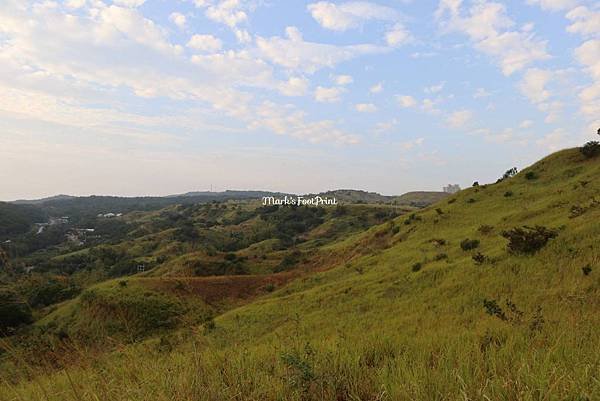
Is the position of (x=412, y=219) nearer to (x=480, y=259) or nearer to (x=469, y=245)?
(x=469, y=245)

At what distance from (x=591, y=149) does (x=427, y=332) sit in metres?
40.2

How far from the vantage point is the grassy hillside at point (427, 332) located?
3838 millimetres

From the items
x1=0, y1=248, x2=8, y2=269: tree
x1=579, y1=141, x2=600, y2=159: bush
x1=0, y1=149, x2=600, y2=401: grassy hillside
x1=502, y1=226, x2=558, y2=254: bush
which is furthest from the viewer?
x1=579, y1=141, x2=600, y2=159: bush

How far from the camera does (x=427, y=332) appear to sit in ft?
25.3

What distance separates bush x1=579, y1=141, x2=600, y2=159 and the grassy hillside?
0.56 metres

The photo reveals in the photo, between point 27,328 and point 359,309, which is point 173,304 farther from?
point 359,309

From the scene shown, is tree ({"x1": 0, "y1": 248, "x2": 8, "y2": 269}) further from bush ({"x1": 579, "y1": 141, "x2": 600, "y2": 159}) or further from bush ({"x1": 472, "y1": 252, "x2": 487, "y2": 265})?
bush ({"x1": 579, "y1": 141, "x2": 600, "y2": 159})

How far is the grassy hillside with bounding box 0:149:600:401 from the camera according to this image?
151 inches

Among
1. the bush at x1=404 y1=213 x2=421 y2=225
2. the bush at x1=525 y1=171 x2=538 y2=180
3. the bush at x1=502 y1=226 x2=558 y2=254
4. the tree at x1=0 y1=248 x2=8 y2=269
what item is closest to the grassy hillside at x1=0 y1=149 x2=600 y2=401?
the bush at x1=502 y1=226 x2=558 y2=254

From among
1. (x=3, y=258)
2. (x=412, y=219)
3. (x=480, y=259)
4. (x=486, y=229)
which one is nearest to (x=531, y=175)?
(x=412, y=219)

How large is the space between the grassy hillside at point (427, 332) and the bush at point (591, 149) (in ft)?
1.85

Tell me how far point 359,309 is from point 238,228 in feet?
389

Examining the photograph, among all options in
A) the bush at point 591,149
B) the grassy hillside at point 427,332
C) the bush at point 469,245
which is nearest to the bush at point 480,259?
the grassy hillside at point 427,332

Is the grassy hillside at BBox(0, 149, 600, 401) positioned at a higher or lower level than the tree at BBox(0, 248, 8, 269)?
lower
